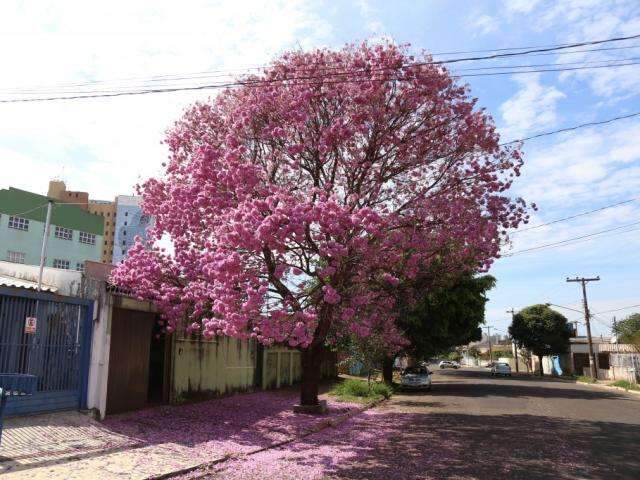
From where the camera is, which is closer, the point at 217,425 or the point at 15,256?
the point at 217,425

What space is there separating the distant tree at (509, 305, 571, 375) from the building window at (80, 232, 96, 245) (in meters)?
44.8

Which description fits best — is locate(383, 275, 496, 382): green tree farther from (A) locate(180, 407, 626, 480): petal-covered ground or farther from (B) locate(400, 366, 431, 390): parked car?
(A) locate(180, 407, 626, 480): petal-covered ground

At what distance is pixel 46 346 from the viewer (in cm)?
1041

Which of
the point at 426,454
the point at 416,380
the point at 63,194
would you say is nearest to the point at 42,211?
the point at 63,194

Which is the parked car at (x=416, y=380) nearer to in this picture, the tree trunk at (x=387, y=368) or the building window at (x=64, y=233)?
the tree trunk at (x=387, y=368)

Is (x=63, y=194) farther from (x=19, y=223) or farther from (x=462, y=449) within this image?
(x=462, y=449)

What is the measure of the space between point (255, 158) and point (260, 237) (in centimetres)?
477

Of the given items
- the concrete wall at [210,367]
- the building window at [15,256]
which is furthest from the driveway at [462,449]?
the building window at [15,256]

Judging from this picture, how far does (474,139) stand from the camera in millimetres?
14570

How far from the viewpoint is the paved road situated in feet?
28.6

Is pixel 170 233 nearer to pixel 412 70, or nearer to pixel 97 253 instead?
pixel 412 70

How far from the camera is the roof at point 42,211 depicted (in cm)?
4241

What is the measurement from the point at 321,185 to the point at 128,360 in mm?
6716

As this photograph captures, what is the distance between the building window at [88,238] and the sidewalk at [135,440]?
127 feet
